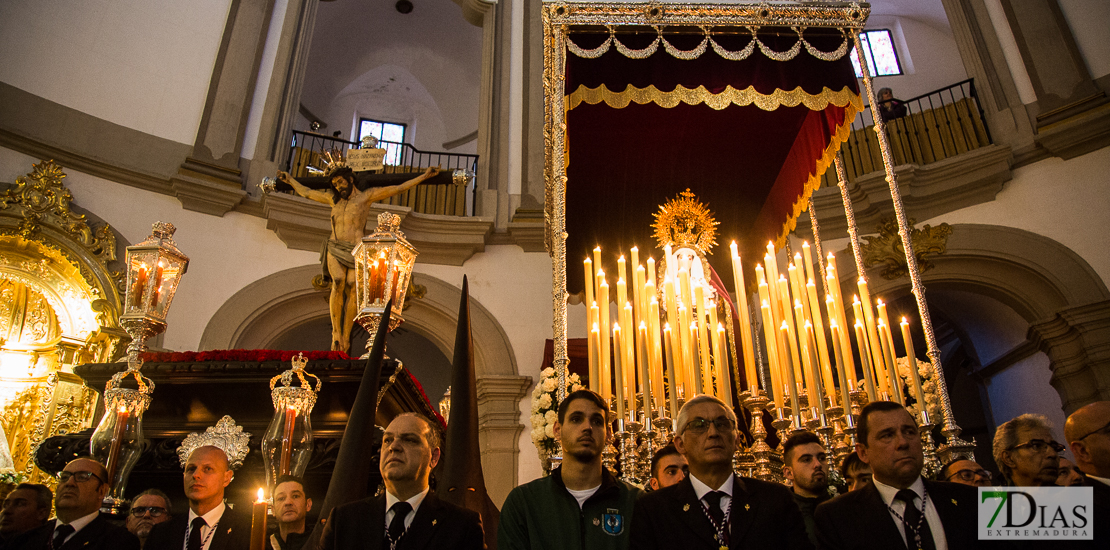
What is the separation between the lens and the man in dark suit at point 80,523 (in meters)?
2.43

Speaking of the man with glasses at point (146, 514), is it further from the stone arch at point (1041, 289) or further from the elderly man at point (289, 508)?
the stone arch at point (1041, 289)

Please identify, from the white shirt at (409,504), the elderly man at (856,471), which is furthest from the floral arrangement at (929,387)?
the white shirt at (409,504)

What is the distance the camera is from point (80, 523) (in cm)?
251

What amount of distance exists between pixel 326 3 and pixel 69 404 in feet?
23.5

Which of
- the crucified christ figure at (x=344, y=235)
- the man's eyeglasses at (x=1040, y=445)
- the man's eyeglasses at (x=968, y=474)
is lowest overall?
the man's eyeglasses at (x=968, y=474)

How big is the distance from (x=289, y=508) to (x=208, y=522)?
385 mm

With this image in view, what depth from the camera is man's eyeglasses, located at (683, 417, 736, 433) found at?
2.12 metres

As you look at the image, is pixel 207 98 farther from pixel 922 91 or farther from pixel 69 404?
pixel 922 91

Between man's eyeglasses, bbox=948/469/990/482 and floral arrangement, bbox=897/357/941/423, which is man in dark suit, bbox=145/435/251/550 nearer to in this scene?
man's eyeglasses, bbox=948/469/990/482

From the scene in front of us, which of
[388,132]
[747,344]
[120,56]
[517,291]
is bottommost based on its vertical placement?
[747,344]

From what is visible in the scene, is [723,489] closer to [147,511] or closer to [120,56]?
[147,511]

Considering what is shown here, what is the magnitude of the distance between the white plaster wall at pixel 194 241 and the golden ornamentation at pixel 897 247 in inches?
236

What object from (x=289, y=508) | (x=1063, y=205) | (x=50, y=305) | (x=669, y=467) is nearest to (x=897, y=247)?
(x=1063, y=205)

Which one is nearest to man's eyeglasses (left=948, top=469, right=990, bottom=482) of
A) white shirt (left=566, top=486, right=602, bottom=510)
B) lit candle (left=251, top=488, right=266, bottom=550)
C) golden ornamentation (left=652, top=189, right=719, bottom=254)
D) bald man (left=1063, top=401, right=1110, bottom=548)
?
bald man (left=1063, top=401, right=1110, bottom=548)
